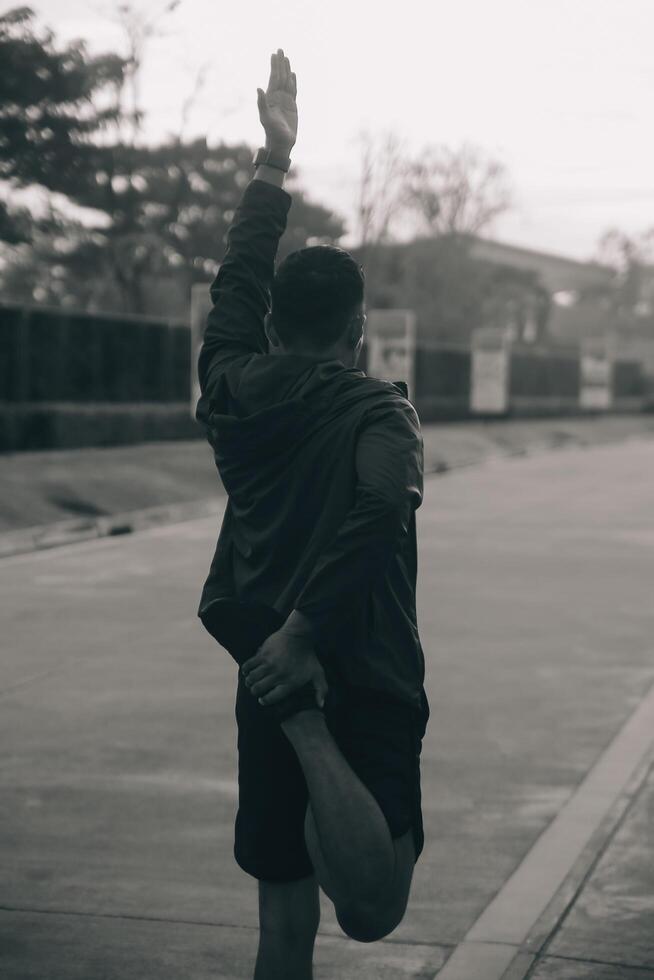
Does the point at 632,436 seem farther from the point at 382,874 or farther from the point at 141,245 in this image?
the point at 382,874

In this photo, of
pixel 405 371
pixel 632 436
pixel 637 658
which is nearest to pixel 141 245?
pixel 405 371

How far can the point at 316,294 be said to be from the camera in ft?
11.3

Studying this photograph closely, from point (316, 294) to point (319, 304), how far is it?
0.02 metres

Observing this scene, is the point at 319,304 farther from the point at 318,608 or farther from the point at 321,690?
the point at 321,690

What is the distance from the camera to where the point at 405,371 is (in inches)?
1324

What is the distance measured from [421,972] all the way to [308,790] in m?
1.53

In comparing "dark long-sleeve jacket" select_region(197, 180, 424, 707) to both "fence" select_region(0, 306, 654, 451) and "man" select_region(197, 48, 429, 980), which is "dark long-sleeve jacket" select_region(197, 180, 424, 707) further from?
"fence" select_region(0, 306, 654, 451)

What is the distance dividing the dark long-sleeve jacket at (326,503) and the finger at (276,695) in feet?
0.36

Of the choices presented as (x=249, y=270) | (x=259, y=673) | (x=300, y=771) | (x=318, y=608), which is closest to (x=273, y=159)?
(x=249, y=270)

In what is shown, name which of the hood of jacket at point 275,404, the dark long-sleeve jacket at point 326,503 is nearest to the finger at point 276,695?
the dark long-sleeve jacket at point 326,503

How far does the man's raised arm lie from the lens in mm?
3658

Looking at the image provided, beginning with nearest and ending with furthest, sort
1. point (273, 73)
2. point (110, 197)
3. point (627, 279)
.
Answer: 1. point (273, 73)
2. point (110, 197)
3. point (627, 279)

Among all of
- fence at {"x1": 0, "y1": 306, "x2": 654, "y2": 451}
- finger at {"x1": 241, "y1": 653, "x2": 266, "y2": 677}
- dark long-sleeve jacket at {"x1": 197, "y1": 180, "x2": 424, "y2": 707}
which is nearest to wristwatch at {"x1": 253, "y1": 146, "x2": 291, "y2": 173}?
dark long-sleeve jacket at {"x1": 197, "y1": 180, "x2": 424, "y2": 707}

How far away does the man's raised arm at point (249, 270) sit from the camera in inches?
144
